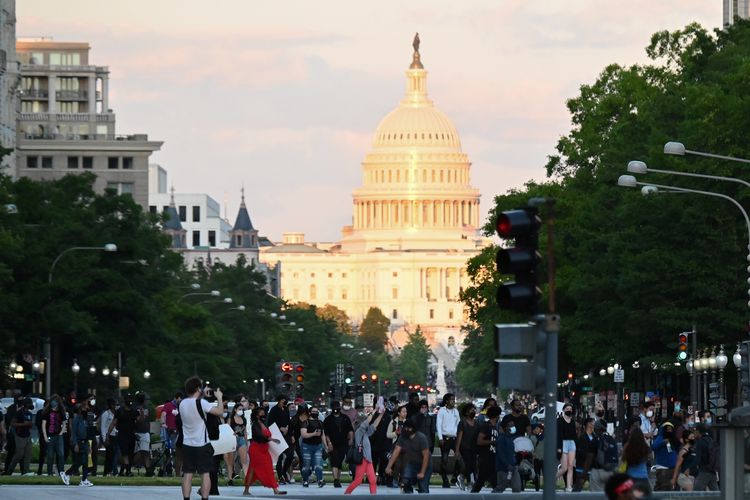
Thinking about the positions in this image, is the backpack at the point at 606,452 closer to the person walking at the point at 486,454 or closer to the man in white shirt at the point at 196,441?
the person walking at the point at 486,454

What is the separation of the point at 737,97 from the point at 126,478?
89.9 ft

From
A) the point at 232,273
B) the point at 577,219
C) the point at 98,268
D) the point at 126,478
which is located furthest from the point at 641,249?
the point at 232,273

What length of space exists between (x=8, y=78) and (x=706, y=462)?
87482 millimetres

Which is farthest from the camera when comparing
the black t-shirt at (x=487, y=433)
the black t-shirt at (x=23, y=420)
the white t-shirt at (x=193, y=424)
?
the black t-shirt at (x=23, y=420)

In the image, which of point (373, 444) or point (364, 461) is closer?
point (364, 461)

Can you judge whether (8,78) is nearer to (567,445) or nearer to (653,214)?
(653,214)

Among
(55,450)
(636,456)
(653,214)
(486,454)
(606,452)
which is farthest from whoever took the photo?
(653,214)

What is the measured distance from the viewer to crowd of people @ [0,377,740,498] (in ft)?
114

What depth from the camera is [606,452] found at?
42.2 meters

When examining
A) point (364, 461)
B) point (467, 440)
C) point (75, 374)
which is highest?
point (75, 374)

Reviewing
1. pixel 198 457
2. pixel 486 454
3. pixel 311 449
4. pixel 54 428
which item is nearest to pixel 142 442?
pixel 54 428

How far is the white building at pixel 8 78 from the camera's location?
370 feet

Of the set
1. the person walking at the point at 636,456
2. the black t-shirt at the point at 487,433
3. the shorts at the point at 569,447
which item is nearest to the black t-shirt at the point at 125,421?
the shorts at the point at 569,447

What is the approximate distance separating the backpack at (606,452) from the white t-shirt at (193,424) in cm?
1118
